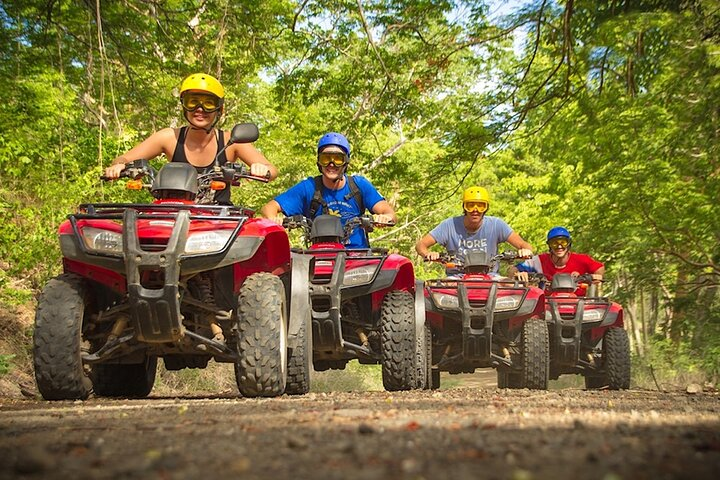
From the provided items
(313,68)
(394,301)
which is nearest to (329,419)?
(394,301)

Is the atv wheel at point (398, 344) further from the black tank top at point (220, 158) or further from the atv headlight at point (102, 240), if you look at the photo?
the atv headlight at point (102, 240)

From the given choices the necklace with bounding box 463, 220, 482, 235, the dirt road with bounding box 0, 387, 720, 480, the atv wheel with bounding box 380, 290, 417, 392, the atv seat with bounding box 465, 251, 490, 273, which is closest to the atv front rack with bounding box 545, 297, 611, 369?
the necklace with bounding box 463, 220, 482, 235

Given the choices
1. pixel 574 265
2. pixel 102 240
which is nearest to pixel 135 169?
pixel 102 240

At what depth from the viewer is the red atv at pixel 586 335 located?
518 inches

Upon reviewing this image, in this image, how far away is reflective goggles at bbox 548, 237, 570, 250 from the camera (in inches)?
566

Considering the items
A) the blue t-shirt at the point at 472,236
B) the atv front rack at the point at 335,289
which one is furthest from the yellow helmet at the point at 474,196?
the atv front rack at the point at 335,289

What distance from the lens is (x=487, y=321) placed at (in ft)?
35.6

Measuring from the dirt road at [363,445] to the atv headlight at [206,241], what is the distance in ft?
5.15

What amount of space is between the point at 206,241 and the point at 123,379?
2347 mm

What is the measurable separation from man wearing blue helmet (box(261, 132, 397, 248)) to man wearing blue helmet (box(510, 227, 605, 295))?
18.3 feet

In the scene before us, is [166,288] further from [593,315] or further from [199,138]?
[593,315]

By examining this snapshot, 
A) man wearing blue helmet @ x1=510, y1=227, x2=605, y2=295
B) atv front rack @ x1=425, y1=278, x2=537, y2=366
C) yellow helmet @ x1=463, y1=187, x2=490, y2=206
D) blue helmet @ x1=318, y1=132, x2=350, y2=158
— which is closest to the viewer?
blue helmet @ x1=318, y1=132, x2=350, y2=158

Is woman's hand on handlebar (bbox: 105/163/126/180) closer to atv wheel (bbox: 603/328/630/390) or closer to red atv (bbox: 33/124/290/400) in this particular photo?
red atv (bbox: 33/124/290/400)

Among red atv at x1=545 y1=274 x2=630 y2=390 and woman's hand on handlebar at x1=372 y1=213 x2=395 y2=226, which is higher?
woman's hand on handlebar at x1=372 y1=213 x2=395 y2=226
